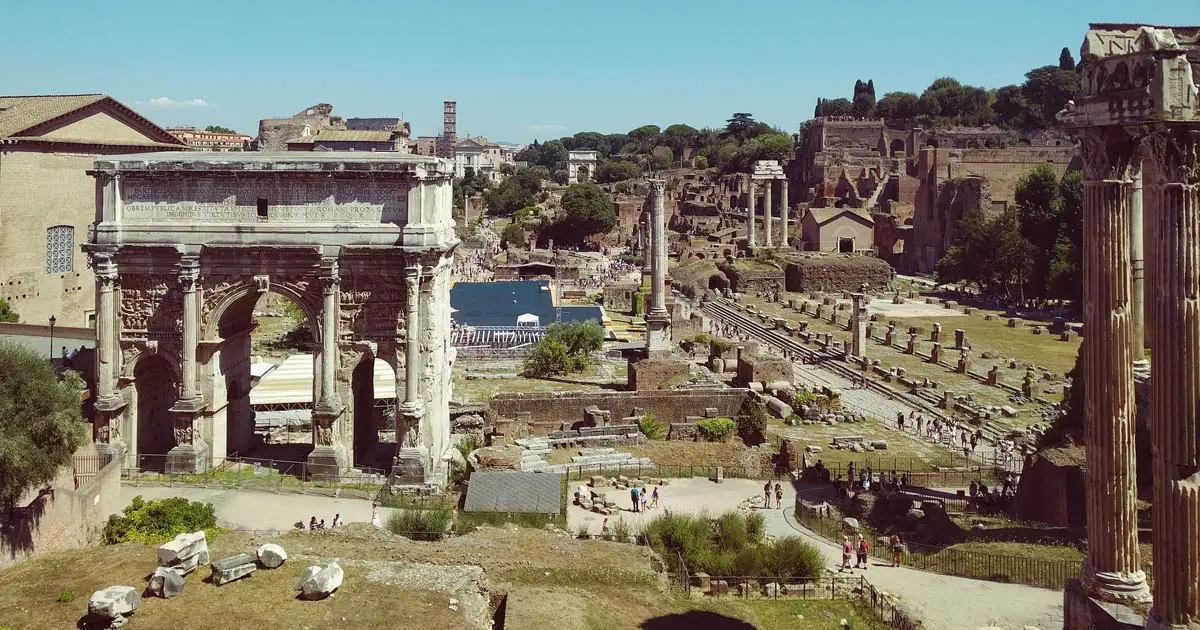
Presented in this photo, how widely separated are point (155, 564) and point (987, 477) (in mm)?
18845

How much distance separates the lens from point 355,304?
912 inches

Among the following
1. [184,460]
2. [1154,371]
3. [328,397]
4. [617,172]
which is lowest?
[184,460]

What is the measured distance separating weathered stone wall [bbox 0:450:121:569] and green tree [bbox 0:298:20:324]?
19632mm

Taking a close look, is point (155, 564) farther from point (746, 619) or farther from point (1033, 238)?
point (1033, 238)

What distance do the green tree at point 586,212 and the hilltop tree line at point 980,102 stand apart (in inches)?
2051

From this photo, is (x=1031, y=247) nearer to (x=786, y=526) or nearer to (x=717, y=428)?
(x=717, y=428)

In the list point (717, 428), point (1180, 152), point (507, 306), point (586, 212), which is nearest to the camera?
point (1180, 152)

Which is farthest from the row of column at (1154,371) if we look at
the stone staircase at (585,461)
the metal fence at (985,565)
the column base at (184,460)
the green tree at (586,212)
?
the green tree at (586,212)

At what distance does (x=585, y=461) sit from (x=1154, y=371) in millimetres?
17933

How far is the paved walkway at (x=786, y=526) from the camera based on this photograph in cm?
1594

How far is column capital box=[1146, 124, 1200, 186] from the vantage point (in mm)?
9750

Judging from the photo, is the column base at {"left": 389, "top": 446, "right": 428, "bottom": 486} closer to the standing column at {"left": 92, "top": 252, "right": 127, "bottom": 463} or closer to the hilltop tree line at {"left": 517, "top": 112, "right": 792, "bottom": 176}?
the standing column at {"left": 92, "top": 252, "right": 127, "bottom": 463}

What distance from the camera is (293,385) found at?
103 feet

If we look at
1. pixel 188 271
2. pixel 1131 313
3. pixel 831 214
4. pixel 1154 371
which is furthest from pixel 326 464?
pixel 831 214
